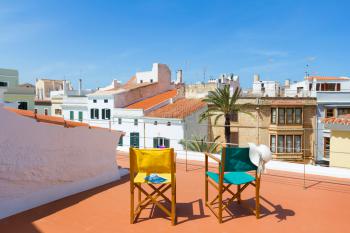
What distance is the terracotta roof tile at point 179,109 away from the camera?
28.1m

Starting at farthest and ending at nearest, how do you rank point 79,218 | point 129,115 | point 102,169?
point 129,115
point 102,169
point 79,218

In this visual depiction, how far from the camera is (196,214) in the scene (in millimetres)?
5512

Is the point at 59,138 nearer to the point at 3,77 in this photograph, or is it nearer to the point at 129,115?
the point at 129,115

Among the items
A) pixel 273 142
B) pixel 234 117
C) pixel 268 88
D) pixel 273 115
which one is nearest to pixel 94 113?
pixel 234 117

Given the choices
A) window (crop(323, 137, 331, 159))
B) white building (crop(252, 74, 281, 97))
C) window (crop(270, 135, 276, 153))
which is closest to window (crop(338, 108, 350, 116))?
window (crop(323, 137, 331, 159))

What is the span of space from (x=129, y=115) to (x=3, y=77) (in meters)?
16.4

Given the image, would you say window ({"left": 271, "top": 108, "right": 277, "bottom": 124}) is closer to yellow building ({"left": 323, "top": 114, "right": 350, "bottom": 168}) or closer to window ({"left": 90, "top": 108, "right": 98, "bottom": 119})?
yellow building ({"left": 323, "top": 114, "right": 350, "bottom": 168})

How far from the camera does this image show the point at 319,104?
29.3 metres

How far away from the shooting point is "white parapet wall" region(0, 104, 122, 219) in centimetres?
541

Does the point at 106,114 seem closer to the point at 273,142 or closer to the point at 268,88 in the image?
the point at 273,142

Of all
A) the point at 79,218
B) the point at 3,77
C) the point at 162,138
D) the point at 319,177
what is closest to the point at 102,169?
the point at 79,218

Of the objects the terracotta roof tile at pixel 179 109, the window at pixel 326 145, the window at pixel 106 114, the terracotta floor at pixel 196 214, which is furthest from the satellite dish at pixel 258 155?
the window at pixel 106 114

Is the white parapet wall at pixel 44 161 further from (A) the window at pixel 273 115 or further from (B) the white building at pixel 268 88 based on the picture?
(B) the white building at pixel 268 88

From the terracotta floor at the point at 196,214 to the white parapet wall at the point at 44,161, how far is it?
25cm
